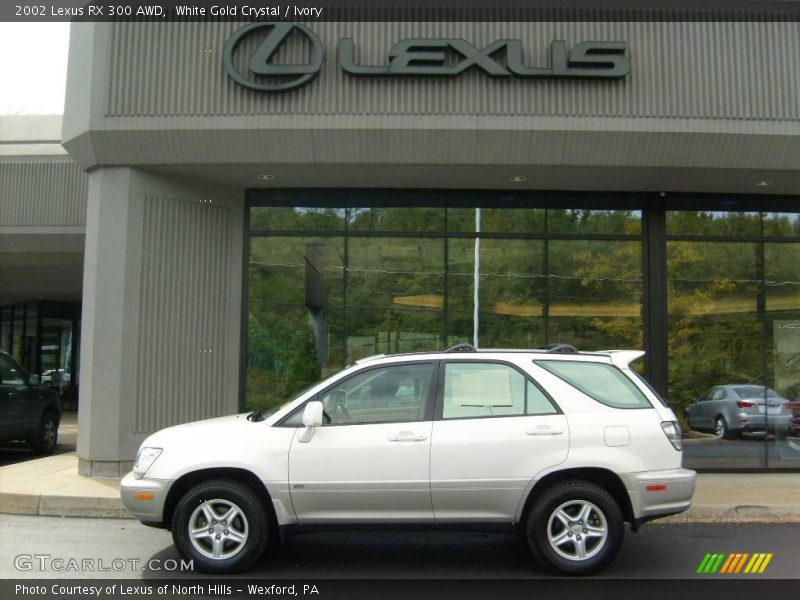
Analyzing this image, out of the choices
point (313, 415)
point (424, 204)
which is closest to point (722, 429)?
point (424, 204)

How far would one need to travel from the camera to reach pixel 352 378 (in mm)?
6367

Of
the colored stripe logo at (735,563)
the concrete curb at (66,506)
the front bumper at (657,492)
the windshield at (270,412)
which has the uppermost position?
the windshield at (270,412)

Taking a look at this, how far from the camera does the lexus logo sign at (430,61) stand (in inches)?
385

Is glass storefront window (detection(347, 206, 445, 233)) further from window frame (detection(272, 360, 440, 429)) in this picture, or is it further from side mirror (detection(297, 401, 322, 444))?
side mirror (detection(297, 401, 322, 444))

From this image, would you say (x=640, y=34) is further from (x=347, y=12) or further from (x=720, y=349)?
(x=720, y=349)

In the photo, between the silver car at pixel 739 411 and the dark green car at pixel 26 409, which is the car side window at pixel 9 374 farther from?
the silver car at pixel 739 411

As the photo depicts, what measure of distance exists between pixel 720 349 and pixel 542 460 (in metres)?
6.49

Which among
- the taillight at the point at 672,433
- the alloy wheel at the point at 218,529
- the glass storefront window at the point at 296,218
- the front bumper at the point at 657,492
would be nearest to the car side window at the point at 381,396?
the alloy wheel at the point at 218,529

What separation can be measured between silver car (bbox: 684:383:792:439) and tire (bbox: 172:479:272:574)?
7514 millimetres

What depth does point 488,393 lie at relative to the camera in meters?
6.32

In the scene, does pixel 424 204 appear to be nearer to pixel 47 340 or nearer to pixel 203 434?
pixel 203 434

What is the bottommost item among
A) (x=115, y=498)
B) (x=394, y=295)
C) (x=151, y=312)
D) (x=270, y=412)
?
(x=115, y=498)

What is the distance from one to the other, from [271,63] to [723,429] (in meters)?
8.19

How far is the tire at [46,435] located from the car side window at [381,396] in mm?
9539
